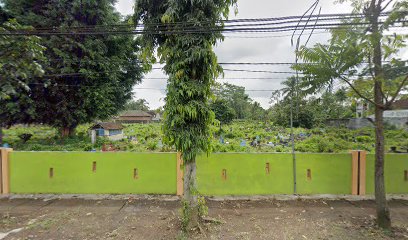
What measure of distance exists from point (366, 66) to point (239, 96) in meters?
46.3

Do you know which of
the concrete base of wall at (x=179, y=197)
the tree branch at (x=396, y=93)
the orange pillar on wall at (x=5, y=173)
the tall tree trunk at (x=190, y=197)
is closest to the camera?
the tree branch at (x=396, y=93)

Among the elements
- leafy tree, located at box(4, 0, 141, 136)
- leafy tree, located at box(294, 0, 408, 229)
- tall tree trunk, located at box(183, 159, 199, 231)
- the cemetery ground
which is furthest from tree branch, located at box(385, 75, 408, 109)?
leafy tree, located at box(4, 0, 141, 136)

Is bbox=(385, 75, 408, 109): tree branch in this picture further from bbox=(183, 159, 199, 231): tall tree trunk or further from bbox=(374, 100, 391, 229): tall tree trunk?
bbox=(183, 159, 199, 231): tall tree trunk

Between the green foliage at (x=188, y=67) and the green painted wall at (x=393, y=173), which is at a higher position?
the green foliage at (x=188, y=67)

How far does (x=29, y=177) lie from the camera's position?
6105 mm

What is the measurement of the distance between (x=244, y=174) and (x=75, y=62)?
12.7 m

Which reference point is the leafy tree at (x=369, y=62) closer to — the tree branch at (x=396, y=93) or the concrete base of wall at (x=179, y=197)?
the tree branch at (x=396, y=93)

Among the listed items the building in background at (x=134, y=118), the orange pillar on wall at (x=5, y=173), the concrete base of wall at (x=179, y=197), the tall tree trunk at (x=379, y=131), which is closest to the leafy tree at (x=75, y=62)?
the orange pillar on wall at (x=5, y=173)

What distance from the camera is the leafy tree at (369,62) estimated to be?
392 cm

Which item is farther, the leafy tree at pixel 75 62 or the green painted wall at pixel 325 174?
the leafy tree at pixel 75 62

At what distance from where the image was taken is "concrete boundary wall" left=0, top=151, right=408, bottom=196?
609 centimetres

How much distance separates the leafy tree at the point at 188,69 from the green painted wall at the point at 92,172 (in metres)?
2.30

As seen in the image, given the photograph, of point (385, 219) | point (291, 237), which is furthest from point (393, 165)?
point (291, 237)

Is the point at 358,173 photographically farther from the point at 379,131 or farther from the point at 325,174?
the point at 379,131
